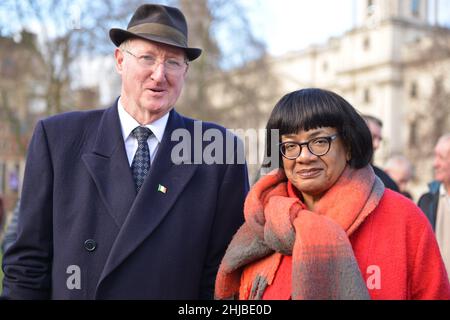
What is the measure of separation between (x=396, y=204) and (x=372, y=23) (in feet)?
190

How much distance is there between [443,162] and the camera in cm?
555

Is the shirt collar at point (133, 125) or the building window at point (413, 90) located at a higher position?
the building window at point (413, 90)

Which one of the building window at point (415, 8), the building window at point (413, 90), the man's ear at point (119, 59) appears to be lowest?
the man's ear at point (119, 59)

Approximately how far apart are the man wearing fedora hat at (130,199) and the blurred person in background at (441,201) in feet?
8.20

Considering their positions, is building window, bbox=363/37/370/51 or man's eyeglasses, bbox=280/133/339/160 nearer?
A: man's eyeglasses, bbox=280/133/339/160

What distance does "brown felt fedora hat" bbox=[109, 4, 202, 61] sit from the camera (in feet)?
10.5

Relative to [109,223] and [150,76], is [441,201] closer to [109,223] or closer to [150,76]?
[150,76]

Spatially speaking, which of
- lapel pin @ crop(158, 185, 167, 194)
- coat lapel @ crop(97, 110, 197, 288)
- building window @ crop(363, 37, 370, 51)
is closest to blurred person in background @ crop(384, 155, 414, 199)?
coat lapel @ crop(97, 110, 197, 288)

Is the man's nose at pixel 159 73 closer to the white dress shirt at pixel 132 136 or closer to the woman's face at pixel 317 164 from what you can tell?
the white dress shirt at pixel 132 136

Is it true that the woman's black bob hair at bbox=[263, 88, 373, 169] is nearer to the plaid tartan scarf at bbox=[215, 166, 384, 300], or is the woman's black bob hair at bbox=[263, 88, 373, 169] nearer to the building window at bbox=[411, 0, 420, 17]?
the plaid tartan scarf at bbox=[215, 166, 384, 300]

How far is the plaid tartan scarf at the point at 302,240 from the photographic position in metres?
2.55

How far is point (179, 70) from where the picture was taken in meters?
3.28

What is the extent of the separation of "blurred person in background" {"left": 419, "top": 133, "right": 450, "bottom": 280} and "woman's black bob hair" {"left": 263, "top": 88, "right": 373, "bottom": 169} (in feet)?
8.06

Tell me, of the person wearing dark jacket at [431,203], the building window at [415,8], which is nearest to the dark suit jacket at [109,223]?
the person wearing dark jacket at [431,203]
